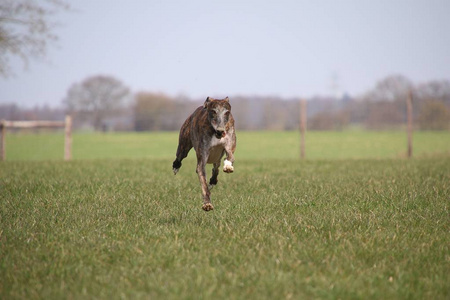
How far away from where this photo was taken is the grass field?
4.08m

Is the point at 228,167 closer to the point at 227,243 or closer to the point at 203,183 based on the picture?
the point at 203,183

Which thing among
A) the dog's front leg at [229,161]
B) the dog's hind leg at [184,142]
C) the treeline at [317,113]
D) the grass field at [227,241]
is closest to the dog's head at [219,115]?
the dog's front leg at [229,161]

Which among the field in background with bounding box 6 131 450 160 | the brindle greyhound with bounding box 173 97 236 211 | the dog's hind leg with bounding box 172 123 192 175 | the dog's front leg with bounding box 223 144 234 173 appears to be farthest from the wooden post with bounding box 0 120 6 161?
the dog's front leg with bounding box 223 144 234 173

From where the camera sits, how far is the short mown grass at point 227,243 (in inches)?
160

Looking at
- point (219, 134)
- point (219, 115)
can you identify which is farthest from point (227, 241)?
point (219, 115)

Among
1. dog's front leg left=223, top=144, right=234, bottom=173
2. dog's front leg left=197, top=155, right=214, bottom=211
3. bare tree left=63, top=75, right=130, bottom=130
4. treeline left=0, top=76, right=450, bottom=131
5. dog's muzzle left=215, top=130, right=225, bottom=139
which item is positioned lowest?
dog's front leg left=197, top=155, right=214, bottom=211

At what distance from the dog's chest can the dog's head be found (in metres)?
0.20

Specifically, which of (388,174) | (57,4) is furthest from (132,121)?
(388,174)

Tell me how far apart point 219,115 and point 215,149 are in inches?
25.9

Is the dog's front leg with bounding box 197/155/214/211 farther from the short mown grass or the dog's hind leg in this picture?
the dog's hind leg

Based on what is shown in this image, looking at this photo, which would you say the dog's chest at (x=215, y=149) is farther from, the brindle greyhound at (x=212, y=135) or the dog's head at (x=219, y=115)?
the dog's head at (x=219, y=115)

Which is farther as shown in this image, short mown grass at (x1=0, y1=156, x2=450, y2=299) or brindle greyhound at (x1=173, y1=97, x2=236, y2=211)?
brindle greyhound at (x1=173, y1=97, x2=236, y2=211)

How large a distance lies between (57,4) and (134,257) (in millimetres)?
22277

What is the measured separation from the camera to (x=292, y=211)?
24.2ft
